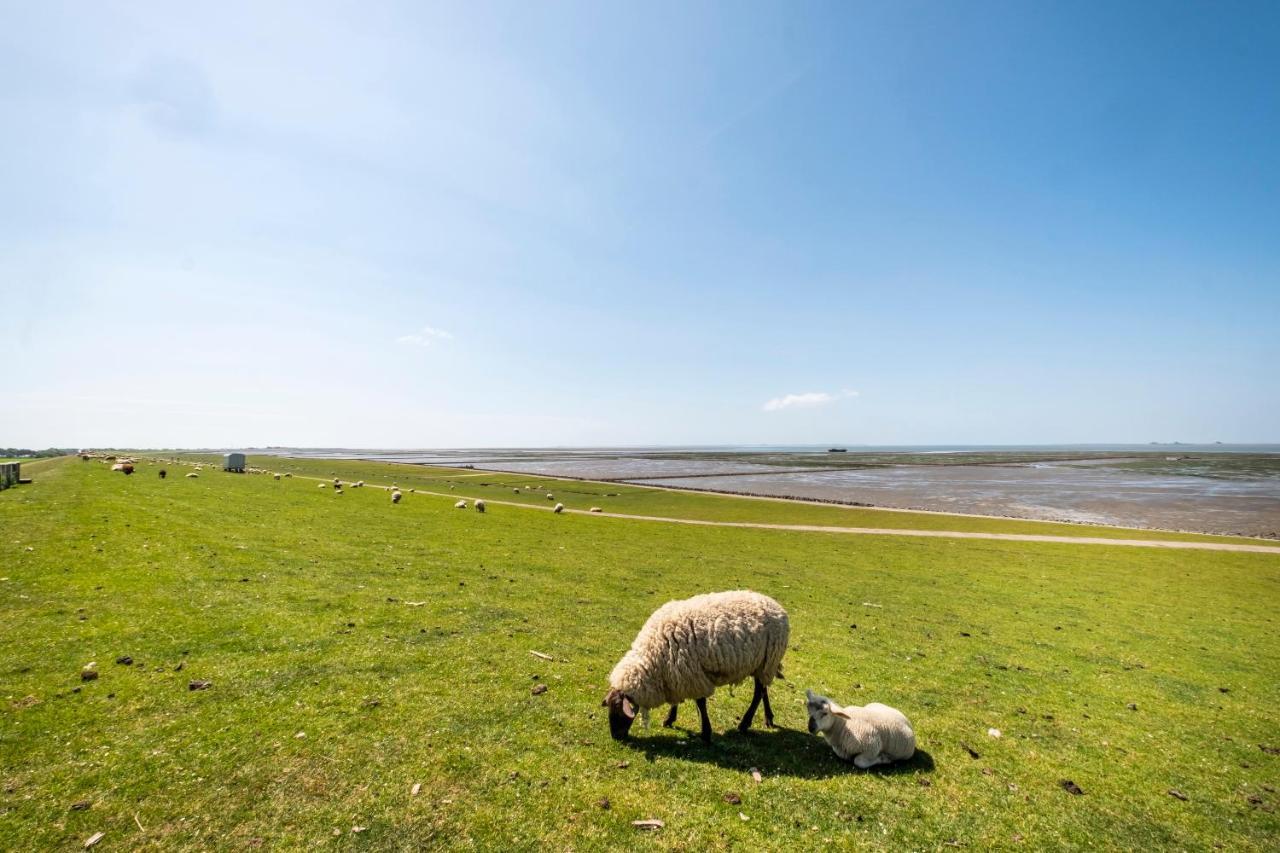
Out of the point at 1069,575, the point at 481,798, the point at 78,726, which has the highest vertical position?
the point at 78,726

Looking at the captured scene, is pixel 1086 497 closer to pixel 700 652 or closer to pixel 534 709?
pixel 700 652

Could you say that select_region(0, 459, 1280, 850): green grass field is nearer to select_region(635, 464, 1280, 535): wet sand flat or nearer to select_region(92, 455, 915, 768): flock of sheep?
select_region(92, 455, 915, 768): flock of sheep

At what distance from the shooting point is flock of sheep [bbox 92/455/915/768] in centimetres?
719

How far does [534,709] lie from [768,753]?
365cm

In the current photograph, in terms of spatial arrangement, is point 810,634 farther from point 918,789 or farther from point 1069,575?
point 1069,575

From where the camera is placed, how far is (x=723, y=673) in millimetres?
7953

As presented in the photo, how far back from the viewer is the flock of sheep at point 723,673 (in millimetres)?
7191

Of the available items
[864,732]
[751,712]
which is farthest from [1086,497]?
[751,712]

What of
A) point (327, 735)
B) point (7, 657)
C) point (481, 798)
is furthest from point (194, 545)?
point (481, 798)

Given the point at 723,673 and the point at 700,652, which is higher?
the point at 700,652

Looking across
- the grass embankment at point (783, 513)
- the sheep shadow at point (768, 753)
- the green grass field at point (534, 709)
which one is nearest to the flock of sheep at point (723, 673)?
the sheep shadow at point (768, 753)

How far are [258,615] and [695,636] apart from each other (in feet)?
30.3

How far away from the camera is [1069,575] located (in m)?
20.7

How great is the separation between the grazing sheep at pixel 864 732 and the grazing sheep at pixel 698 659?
103 centimetres
